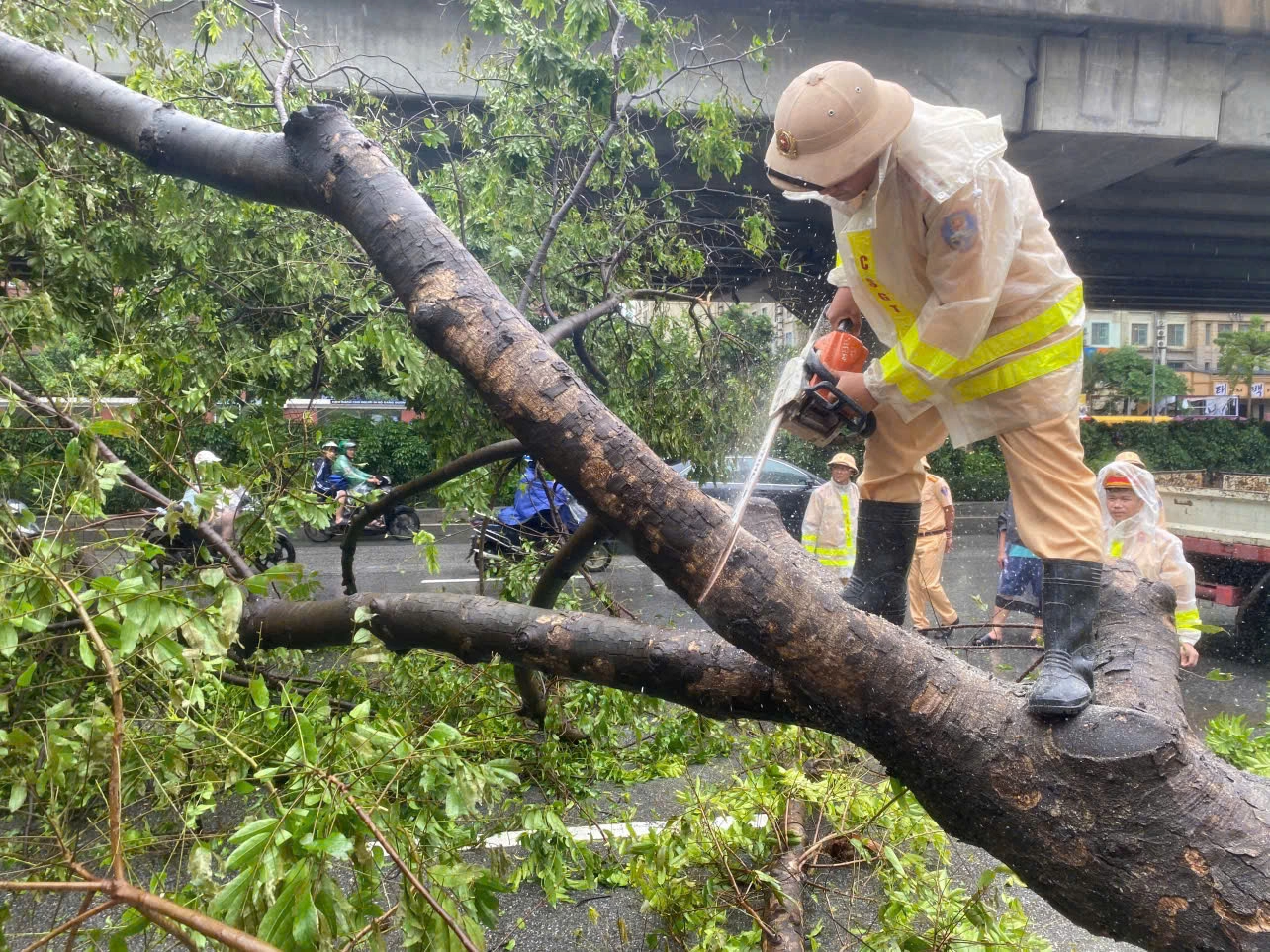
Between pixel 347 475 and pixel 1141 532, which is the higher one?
pixel 1141 532

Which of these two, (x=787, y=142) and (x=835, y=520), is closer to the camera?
(x=787, y=142)

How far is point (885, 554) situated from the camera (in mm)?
2268

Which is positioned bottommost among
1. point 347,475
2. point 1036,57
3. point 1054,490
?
point 347,475

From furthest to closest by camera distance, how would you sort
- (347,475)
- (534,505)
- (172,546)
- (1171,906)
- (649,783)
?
(347,475), (534,505), (649,783), (172,546), (1171,906)

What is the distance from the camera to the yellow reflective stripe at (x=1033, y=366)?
184 cm

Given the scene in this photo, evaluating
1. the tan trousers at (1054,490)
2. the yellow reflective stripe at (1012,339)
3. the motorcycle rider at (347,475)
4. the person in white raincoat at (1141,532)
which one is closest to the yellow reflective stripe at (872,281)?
the yellow reflective stripe at (1012,339)

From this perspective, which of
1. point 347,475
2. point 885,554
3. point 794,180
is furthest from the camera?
point 347,475

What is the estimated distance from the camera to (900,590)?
2.29 meters

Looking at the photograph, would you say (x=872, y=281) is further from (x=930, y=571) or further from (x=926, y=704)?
(x=930, y=571)

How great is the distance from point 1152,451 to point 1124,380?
44.2 ft

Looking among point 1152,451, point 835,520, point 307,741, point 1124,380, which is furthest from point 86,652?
point 1124,380

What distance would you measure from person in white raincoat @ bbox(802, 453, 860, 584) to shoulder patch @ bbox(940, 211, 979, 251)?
3.68 metres

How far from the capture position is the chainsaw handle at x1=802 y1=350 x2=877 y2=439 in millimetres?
1956

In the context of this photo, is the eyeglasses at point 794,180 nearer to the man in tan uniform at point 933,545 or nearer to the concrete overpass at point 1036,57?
the man in tan uniform at point 933,545
